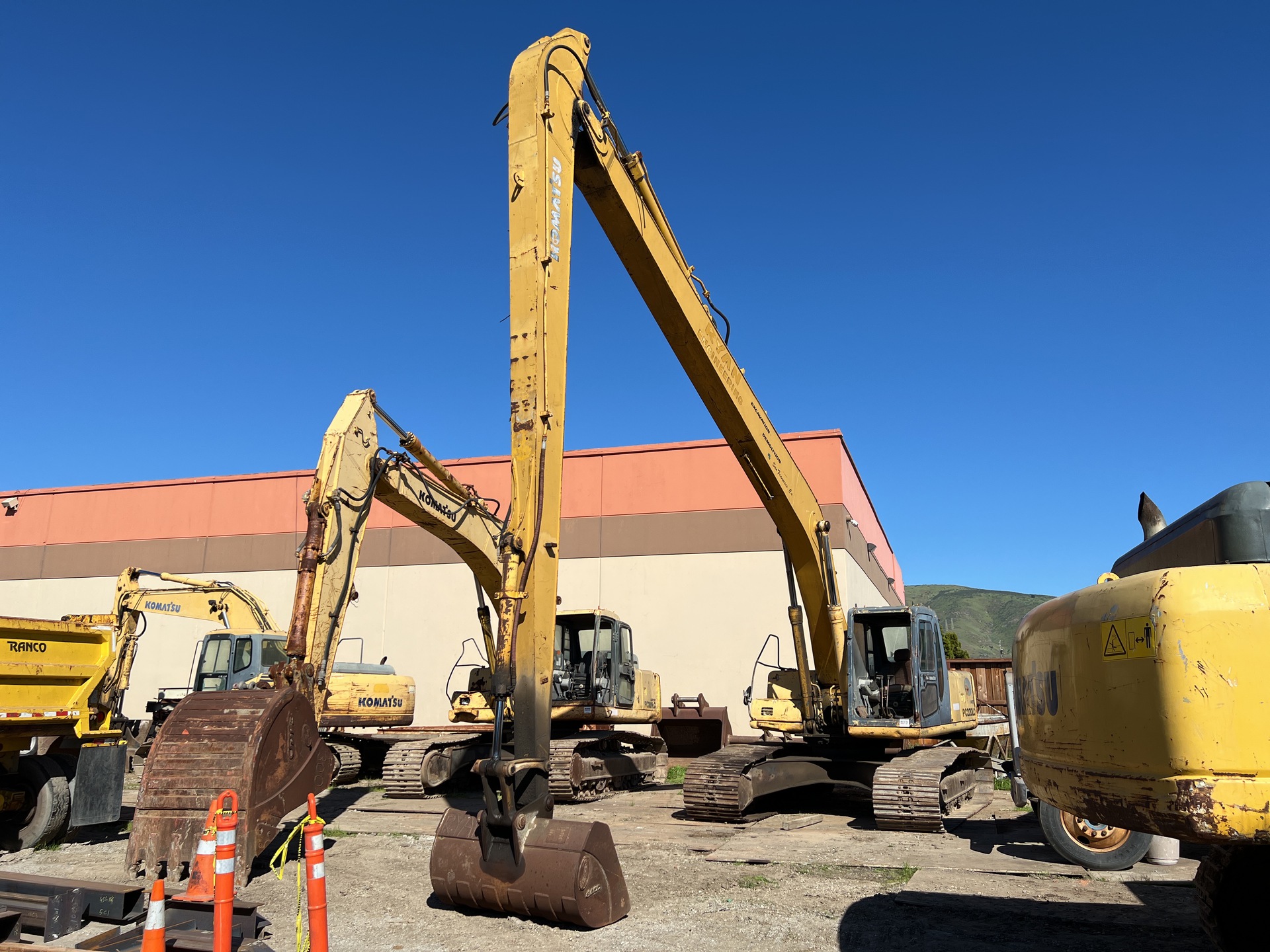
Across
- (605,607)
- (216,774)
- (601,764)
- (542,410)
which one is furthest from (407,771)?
(605,607)

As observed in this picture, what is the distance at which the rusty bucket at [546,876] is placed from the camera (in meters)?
5.65

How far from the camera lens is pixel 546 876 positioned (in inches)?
223

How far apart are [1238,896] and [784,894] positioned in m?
3.60

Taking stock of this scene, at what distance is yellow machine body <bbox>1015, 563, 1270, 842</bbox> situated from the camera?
2.84 metres

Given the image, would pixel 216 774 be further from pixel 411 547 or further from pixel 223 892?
pixel 411 547

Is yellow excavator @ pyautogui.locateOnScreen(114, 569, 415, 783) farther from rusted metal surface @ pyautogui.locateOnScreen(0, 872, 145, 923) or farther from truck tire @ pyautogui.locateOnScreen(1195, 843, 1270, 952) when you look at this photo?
truck tire @ pyautogui.locateOnScreen(1195, 843, 1270, 952)

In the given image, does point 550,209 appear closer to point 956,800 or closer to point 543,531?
point 543,531

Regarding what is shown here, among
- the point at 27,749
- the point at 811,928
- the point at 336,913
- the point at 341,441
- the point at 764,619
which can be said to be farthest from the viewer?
the point at 764,619

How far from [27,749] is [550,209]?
878 cm

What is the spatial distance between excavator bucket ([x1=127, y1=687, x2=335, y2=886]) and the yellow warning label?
244 inches

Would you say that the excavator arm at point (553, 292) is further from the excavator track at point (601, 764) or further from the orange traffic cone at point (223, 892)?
the excavator track at point (601, 764)

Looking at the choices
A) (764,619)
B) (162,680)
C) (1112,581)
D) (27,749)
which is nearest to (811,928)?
(1112,581)

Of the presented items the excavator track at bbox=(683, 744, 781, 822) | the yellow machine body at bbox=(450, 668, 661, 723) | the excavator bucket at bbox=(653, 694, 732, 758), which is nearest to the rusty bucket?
the excavator track at bbox=(683, 744, 781, 822)

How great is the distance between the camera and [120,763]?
9945mm
